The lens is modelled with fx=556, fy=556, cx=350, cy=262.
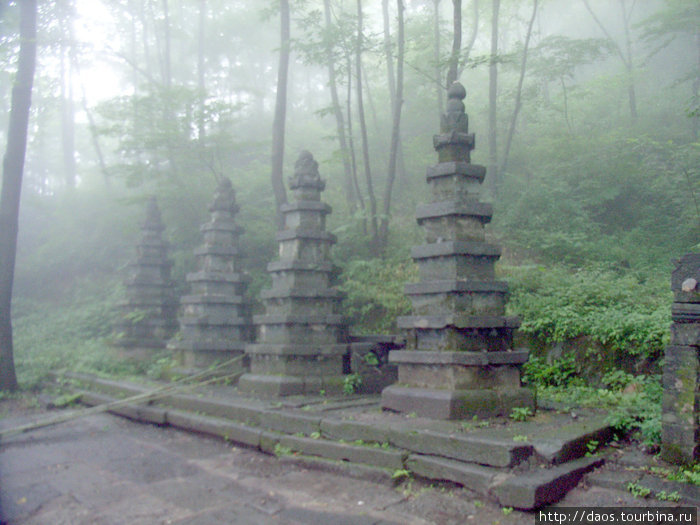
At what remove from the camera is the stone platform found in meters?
5.22

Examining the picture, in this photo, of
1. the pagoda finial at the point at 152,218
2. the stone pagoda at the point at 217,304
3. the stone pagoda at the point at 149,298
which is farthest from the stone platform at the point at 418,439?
the pagoda finial at the point at 152,218

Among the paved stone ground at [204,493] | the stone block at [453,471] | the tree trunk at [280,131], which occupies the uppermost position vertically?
the tree trunk at [280,131]

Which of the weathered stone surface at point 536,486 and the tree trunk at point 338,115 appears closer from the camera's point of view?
the weathered stone surface at point 536,486

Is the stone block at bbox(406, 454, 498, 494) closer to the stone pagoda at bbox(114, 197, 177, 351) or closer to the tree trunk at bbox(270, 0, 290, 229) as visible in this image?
the tree trunk at bbox(270, 0, 290, 229)

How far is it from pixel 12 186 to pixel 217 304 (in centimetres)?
589

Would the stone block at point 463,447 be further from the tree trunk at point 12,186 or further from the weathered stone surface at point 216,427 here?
the tree trunk at point 12,186

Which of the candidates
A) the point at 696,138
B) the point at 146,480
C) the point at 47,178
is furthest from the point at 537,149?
the point at 47,178

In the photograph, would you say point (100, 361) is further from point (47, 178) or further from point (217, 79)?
point (47, 178)

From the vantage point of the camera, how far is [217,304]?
447 inches

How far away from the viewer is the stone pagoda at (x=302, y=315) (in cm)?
929

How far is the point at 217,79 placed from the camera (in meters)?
30.7

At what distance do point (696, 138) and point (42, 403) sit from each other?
18945 mm

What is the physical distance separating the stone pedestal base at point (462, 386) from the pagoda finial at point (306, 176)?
4017 mm

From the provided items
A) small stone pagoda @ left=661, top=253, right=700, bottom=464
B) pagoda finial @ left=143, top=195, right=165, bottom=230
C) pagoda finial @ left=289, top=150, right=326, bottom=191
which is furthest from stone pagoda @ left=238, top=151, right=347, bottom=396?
pagoda finial @ left=143, top=195, right=165, bottom=230
